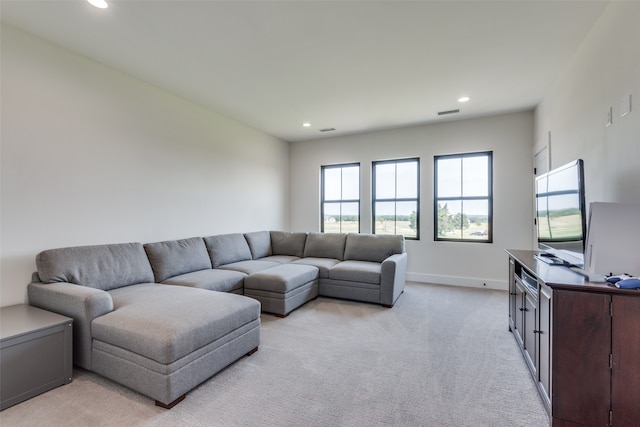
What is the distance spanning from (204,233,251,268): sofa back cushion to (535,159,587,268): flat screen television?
12.0ft

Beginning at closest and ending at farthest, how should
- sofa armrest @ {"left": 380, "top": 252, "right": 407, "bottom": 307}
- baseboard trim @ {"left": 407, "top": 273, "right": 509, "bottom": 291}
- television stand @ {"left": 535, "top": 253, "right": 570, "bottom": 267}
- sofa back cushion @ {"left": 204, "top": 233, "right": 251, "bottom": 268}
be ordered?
television stand @ {"left": 535, "top": 253, "right": 570, "bottom": 267} < sofa armrest @ {"left": 380, "top": 252, "right": 407, "bottom": 307} < sofa back cushion @ {"left": 204, "top": 233, "right": 251, "bottom": 268} < baseboard trim @ {"left": 407, "top": 273, "right": 509, "bottom": 291}

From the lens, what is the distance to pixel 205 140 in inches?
167

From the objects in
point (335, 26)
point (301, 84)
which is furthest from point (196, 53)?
point (335, 26)

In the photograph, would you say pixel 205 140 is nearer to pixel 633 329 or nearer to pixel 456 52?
pixel 456 52

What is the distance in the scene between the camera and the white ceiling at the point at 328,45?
215 cm

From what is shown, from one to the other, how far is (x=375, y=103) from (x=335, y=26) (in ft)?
5.86

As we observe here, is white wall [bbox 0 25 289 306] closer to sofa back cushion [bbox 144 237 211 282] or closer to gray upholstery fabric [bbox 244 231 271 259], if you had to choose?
sofa back cushion [bbox 144 237 211 282]

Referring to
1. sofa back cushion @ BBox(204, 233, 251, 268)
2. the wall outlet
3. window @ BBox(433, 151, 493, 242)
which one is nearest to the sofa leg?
sofa back cushion @ BBox(204, 233, 251, 268)

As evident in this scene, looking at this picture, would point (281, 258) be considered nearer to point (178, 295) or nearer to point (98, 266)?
point (178, 295)

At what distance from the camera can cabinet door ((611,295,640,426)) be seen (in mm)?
1443

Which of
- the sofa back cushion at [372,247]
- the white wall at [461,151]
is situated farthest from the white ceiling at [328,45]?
the sofa back cushion at [372,247]

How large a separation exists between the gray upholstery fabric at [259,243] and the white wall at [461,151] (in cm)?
183

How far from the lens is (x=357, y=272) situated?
390 cm

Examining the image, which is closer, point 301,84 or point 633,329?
point 633,329
